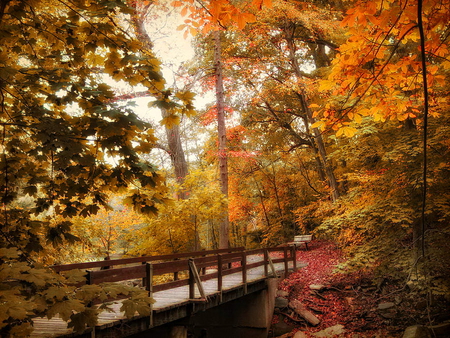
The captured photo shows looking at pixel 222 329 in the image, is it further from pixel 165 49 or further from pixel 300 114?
pixel 300 114

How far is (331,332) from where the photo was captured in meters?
7.79

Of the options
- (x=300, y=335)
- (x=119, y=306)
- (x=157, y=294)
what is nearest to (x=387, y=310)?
(x=300, y=335)

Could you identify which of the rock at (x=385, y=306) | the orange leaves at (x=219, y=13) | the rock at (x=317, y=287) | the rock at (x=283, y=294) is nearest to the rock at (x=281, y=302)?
the rock at (x=283, y=294)

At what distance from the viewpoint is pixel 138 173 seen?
2889mm

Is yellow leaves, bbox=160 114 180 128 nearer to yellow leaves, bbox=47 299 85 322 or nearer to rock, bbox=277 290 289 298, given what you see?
yellow leaves, bbox=47 299 85 322

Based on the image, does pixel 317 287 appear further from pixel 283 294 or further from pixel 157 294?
pixel 157 294

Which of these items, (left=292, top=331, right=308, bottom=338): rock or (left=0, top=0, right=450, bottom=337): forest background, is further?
(left=292, top=331, right=308, bottom=338): rock

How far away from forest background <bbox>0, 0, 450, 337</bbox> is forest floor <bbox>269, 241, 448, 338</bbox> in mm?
594

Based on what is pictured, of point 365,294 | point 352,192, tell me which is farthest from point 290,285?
point 352,192

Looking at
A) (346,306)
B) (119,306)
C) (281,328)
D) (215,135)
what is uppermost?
(215,135)

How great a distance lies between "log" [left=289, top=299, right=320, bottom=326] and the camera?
857 centimetres

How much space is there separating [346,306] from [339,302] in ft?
1.11

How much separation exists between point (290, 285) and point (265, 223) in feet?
32.5

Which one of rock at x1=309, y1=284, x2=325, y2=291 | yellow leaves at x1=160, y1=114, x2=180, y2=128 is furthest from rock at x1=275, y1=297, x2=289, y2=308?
yellow leaves at x1=160, y1=114, x2=180, y2=128
